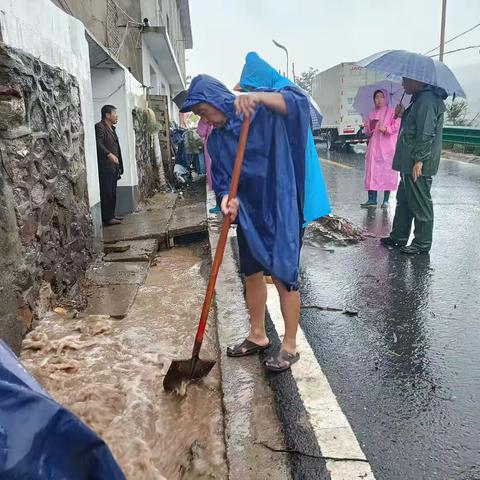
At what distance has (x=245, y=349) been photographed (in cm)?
329

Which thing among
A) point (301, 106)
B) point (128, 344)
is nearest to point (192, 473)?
point (128, 344)

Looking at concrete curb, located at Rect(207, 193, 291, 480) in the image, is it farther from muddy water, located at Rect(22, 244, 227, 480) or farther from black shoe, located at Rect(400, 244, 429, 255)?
black shoe, located at Rect(400, 244, 429, 255)

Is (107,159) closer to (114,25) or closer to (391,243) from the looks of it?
(114,25)

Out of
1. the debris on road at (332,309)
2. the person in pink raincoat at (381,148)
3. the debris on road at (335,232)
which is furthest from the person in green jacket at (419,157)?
the person in pink raincoat at (381,148)

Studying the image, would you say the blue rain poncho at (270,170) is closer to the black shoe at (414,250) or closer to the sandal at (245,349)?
the sandal at (245,349)

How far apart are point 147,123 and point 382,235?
6.21m

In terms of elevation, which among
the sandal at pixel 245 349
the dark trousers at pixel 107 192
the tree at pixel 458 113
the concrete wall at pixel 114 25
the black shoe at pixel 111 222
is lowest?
the sandal at pixel 245 349

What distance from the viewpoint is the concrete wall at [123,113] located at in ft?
26.7

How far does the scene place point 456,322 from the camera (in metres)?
3.80

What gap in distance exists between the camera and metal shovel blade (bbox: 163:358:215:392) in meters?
3.04

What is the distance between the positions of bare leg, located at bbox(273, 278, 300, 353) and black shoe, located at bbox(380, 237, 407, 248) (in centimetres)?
320

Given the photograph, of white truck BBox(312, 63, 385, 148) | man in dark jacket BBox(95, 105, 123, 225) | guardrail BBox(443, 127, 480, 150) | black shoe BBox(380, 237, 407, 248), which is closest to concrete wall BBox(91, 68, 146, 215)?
man in dark jacket BBox(95, 105, 123, 225)

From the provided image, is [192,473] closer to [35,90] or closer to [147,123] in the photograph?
[35,90]

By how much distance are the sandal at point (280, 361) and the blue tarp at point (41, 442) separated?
75.9 inches
